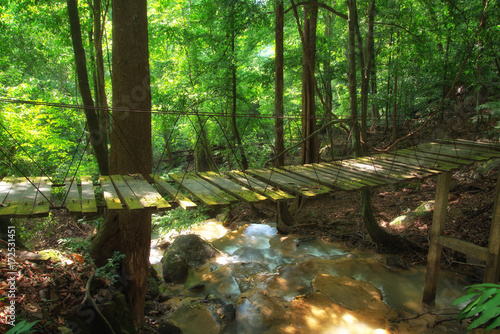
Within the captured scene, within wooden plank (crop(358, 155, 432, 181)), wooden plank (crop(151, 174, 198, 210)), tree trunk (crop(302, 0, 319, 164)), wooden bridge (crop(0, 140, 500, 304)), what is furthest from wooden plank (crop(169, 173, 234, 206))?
tree trunk (crop(302, 0, 319, 164))

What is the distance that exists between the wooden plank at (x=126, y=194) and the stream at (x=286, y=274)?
2106 millimetres

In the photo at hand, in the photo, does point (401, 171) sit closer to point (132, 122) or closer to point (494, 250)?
point (494, 250)

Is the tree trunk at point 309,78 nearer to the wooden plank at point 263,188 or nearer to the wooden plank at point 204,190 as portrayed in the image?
the wooden plank at point 263,188

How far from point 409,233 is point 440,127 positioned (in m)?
5.57

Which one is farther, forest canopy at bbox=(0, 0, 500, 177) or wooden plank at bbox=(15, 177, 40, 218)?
forest canopy at bbox=(0, 0, 500, 177)

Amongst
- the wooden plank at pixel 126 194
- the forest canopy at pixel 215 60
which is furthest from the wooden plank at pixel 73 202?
the forest canopy at pixel 215 60

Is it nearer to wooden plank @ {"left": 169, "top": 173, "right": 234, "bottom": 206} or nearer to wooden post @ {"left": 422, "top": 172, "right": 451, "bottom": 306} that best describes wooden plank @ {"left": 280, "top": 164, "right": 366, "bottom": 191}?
wooden plank @ {"left": 169, "top": 173, "right": 234, "bottom": 206}

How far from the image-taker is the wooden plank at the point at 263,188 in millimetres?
2570

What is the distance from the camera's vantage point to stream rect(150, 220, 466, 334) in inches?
166

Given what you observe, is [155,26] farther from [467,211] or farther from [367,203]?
[467,211]

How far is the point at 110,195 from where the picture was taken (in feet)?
8.11

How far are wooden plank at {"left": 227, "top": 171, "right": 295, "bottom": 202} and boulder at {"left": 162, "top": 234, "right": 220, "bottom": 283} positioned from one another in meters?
2.56

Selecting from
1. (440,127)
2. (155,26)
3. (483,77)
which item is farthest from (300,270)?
(440,127)

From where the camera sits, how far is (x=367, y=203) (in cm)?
517
